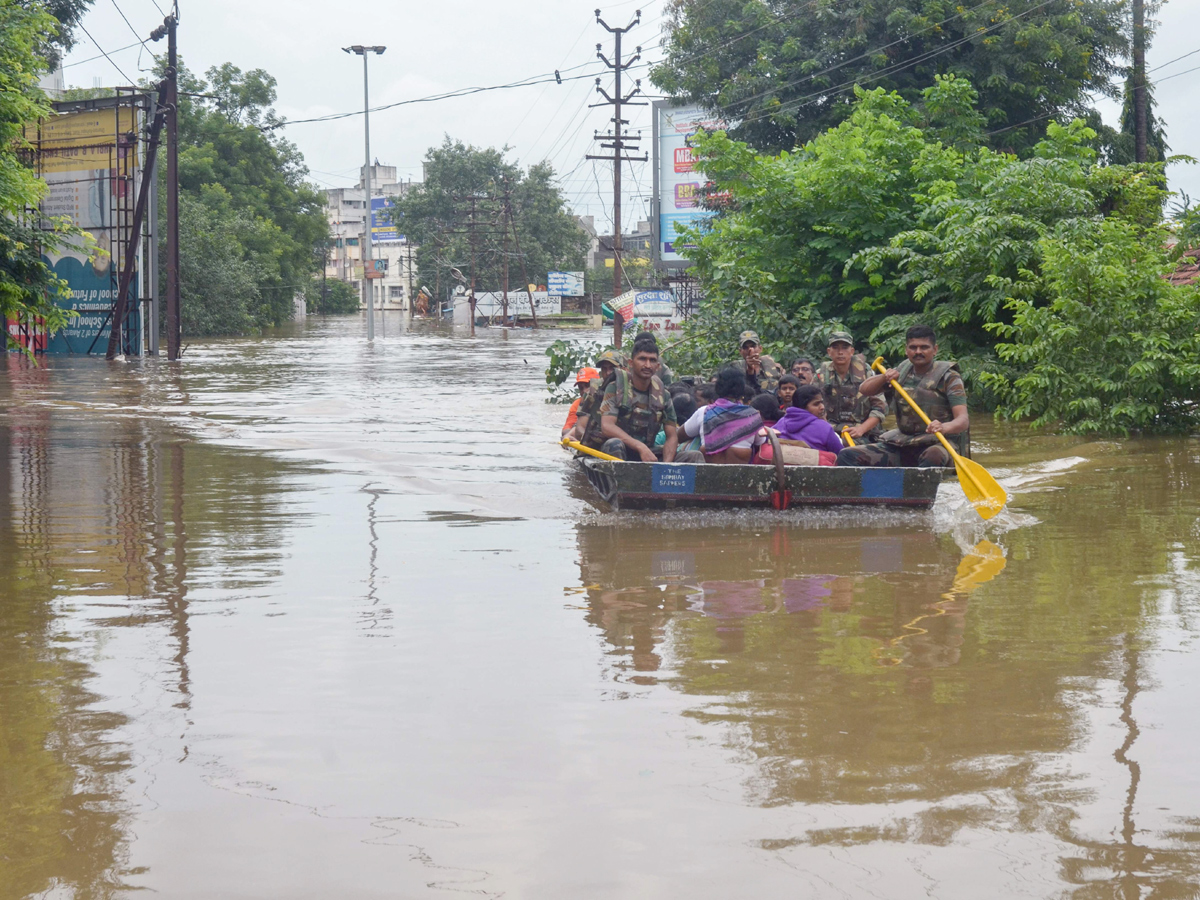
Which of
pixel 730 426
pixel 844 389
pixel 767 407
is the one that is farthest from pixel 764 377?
pixel 730 426

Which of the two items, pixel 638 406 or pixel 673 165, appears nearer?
pixel 638 406

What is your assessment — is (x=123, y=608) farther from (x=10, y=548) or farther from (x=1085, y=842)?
→ (x=1085, y=842)

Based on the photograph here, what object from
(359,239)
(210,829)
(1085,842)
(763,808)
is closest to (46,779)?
(210,829)

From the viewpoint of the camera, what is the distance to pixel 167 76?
1252 inches

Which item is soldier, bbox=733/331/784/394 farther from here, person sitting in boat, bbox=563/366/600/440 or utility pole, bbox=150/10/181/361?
utility pole, bbox=150/10/181/361

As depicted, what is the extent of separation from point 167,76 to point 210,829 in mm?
30848

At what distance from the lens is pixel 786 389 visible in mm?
11672

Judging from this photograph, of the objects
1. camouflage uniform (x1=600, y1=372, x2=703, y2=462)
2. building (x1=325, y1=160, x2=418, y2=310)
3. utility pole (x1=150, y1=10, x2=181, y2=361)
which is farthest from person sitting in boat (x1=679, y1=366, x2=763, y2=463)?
building (x1=325, y1=160, x2=418, y2=310)

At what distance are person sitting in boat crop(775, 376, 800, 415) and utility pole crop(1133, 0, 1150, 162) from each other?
18.0 meters

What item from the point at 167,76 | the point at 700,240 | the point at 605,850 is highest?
the point at 167,76

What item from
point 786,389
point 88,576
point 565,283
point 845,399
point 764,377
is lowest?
point 88,576

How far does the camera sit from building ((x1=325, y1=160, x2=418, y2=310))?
136125 millimetres

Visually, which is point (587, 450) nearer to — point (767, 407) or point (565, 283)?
point (767, 407)

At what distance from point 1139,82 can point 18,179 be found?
874 inches
